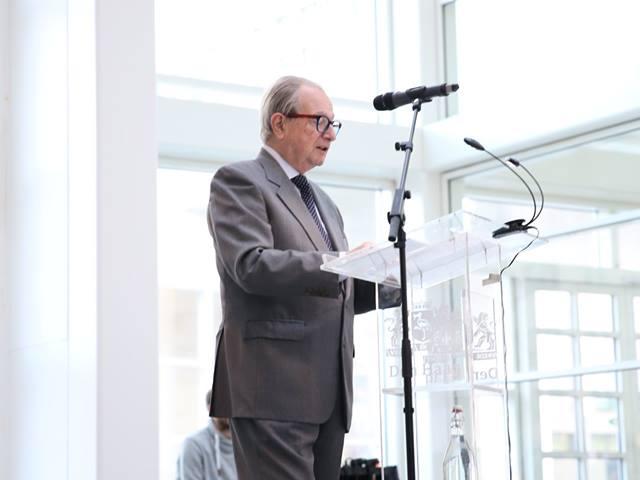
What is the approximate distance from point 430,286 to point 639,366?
2777mm

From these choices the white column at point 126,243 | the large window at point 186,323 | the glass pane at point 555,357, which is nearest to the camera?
the white column at point 126,243

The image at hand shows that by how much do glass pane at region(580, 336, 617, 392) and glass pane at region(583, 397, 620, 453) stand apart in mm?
61

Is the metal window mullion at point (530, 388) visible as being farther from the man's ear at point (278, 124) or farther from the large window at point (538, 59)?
the man's ear at point (278, 124)

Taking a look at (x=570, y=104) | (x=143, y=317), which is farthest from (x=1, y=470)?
(x=570, y=104)

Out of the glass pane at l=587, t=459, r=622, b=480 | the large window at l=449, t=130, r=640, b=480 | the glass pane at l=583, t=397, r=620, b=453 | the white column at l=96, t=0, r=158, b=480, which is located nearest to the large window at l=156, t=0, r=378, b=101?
the large window at l=449, t=130, r=640, b=480

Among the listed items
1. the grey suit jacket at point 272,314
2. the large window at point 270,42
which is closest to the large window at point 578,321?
the large window at point 270,42

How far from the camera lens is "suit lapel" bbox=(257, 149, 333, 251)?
3113 millimetres

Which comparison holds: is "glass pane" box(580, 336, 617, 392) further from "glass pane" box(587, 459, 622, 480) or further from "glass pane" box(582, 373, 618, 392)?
"glass pane" box(587, 459, 622, 480)

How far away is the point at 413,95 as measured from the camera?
3.05 meters

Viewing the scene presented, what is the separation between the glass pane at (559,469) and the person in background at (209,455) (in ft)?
5.00

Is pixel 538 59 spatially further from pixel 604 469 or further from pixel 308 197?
pixel 308 197

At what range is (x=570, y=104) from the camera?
5.88 meters

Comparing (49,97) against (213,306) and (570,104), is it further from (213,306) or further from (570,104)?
(213,306)

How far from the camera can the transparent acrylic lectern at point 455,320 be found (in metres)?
2.87
